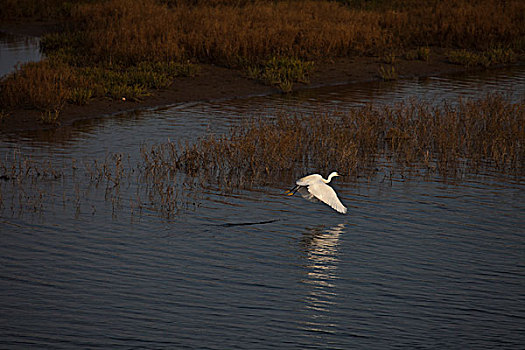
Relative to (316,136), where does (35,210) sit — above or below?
below

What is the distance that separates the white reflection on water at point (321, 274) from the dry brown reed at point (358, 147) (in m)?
2.26

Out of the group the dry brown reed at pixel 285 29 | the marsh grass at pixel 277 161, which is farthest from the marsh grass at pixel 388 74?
the marsh grass at pixel 277 161

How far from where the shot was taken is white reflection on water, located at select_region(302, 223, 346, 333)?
6.60 m

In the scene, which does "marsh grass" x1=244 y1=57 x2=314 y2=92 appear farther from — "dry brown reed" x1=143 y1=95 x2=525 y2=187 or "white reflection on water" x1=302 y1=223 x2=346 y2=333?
"white reflection on water" x1=302 y1=223 x2=346 y2=333

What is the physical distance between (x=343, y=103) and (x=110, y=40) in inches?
287

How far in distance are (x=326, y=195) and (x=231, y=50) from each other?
1153 cm

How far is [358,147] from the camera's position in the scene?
12547 mm

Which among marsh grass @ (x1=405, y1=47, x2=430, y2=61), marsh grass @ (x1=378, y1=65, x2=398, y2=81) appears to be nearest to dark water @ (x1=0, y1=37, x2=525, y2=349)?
marsh grass @ (x1=378, y1=65, x2=398, y2=81)

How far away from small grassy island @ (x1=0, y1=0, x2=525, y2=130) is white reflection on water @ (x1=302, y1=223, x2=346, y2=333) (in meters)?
7.79

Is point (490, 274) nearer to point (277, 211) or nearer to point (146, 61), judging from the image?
point (277, 211)

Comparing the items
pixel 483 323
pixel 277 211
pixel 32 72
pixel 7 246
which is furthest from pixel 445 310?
pixel 32 72

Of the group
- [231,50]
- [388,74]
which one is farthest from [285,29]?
[388,74]

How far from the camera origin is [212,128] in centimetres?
1424

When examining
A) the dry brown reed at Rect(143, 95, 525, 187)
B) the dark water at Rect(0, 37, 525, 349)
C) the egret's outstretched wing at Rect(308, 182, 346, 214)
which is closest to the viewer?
the dark water at Rect(0, 37, 525, 349)
